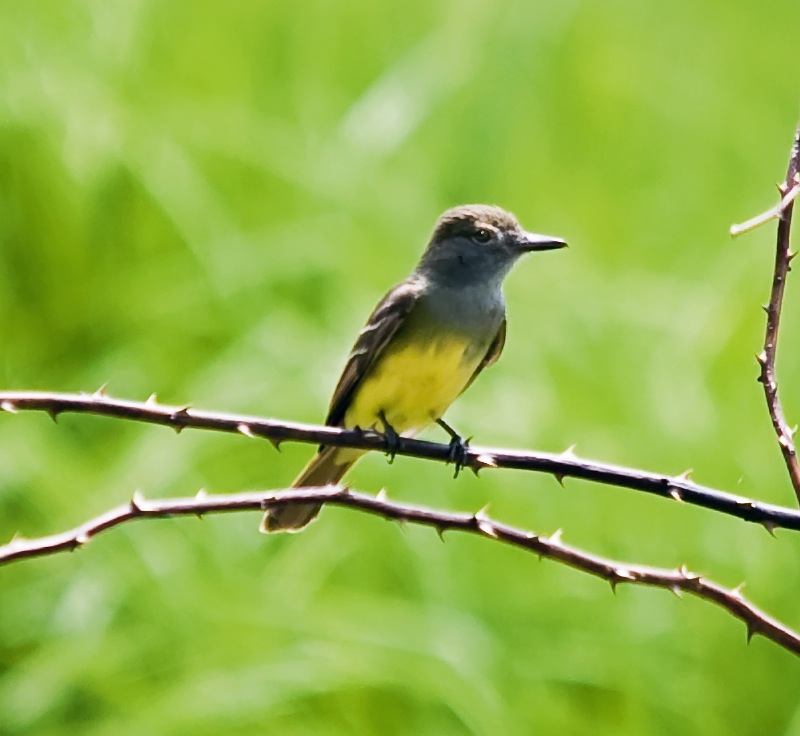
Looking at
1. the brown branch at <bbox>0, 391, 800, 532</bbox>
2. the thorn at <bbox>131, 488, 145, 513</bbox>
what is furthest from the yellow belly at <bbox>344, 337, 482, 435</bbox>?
the thorn at <bbox>131, 488, 145, 513</bbox>

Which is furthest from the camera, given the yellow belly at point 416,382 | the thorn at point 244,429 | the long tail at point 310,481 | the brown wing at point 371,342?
the brown wing at point 371,342

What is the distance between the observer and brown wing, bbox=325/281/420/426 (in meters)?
3.20

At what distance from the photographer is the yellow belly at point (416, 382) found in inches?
122

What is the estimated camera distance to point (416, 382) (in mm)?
3098

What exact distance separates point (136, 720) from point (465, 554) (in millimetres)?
866

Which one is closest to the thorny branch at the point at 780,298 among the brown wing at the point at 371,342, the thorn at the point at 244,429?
the thorn at the point at 244,429

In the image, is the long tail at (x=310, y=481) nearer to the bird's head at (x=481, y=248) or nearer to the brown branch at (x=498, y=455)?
the bird's head at (x=481, y=248)

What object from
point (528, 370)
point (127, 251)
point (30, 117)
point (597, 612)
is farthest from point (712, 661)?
point (30, 117)

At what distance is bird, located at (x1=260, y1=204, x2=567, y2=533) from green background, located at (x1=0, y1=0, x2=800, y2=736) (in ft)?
1.27

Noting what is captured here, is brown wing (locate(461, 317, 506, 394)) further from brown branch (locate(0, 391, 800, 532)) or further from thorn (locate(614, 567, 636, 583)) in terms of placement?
thorn (locate(614, 567, 636, 583))

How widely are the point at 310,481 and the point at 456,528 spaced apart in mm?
1788

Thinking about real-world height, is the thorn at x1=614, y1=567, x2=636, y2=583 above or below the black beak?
below

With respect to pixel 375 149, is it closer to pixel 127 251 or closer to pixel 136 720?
pixel 127 251

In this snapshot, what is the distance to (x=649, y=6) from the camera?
5.71 metres
